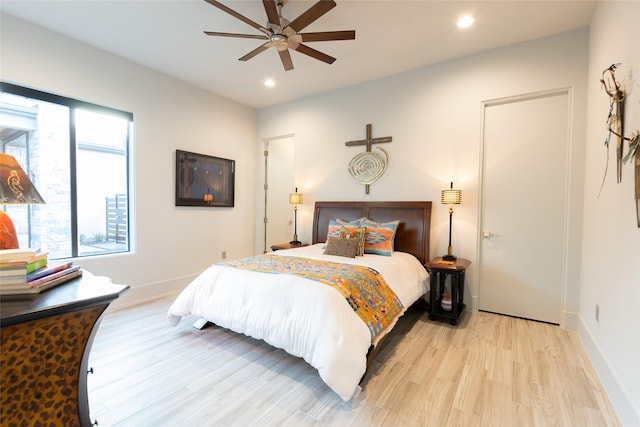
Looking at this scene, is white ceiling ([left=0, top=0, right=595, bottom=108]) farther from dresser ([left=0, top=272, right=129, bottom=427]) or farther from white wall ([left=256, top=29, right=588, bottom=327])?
dresser ([left=0, top=272, right=129, bottom=427])

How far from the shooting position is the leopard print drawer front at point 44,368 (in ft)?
3.33

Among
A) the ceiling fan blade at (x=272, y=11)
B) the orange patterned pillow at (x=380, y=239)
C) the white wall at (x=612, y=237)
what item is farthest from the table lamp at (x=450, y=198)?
the ceiling fan blade at (x=272, y=11)

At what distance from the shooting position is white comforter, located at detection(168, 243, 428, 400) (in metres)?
1.82

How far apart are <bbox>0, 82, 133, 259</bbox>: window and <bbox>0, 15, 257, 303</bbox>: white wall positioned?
0.54 feet

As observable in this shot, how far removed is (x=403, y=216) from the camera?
3770 millimetres

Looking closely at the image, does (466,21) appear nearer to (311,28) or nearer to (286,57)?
(311,28)

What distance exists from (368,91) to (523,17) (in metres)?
1.91

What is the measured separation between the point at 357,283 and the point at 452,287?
1.44 m

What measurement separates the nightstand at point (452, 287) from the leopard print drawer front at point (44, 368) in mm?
2906

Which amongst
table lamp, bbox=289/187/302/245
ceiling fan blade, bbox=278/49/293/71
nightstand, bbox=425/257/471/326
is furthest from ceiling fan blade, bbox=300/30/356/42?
table lamp, bbox=289/187/302/245

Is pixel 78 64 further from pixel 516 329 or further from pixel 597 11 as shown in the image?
pixel 516 329

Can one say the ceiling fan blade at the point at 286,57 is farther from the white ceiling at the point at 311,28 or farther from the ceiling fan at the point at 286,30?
the white ceiling at the point at 311,28

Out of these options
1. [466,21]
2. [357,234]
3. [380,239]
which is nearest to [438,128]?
[466,21]

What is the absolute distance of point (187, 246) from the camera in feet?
14.0
